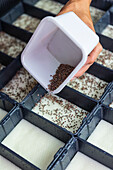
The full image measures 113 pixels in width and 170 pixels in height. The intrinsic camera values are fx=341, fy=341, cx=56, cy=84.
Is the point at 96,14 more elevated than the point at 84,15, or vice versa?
the point at 96,14

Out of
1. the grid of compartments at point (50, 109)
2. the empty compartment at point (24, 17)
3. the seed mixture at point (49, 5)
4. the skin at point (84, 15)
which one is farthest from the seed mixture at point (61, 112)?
the seed mixture at point (49, 5)

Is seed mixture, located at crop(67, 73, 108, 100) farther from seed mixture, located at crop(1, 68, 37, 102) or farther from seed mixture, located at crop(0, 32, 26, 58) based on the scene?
seed mixture, located at crop(0, 32, 26, 58)

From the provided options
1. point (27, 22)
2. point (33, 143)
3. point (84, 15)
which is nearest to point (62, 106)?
point (33, 143)

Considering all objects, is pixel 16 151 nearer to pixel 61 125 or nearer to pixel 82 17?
pixel 61 125

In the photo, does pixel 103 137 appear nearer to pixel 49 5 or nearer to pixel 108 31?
pixel 108 31

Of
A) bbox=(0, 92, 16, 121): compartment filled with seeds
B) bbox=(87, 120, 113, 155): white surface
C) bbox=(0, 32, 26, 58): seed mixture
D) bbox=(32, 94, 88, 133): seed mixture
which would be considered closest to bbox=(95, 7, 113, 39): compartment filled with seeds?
bbox=(0, 32, 26, 58): seed mixture

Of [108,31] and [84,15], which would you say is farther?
[108,31]
